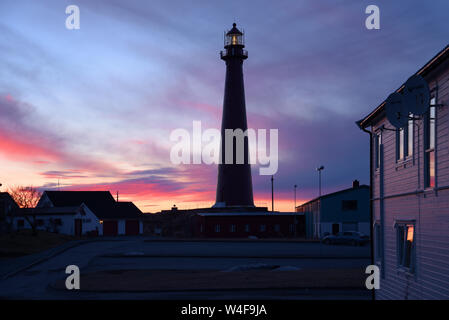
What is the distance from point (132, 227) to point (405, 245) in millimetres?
76343

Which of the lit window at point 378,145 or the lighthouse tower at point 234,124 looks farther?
the lighthouse tower at point 234,124

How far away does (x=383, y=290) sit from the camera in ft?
64.7

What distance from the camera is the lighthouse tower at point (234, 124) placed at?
67250mm

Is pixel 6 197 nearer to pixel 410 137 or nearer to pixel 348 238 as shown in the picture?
pixel 348 238

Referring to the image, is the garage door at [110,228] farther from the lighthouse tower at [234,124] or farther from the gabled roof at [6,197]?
the lighthouse tower at [234,124]

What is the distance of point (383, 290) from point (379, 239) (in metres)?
2.01

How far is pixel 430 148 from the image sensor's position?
15.2m

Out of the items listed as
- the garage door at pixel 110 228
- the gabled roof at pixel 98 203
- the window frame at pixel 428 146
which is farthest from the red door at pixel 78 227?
the window frame at pixel 428 146

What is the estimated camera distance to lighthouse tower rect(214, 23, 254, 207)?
221 ft

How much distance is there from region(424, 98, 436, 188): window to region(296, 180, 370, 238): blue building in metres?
52.4

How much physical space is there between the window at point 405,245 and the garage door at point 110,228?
74.4m

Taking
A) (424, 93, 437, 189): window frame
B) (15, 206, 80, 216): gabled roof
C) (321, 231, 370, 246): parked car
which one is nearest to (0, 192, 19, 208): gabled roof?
(15, 206, 80, 216): gabled roof
